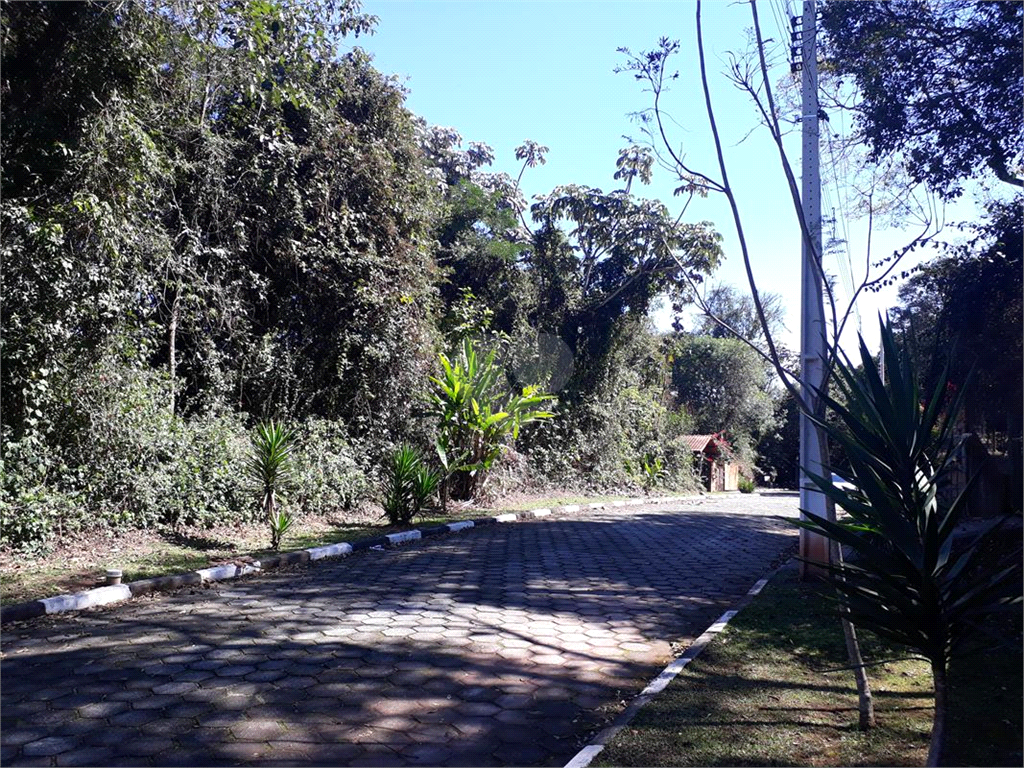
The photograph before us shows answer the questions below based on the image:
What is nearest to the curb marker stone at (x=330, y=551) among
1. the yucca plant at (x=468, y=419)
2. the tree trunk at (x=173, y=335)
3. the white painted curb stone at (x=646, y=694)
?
the tree trunk at (x=173, y=335)

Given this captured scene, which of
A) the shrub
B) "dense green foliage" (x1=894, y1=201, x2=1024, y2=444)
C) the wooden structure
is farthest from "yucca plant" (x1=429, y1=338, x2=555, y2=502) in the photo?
the wooden structure

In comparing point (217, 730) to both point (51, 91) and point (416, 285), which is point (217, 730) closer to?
point (51, 91)

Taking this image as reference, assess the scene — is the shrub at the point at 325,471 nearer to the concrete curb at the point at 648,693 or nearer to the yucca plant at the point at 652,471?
the concrete curb at the point at 648,693

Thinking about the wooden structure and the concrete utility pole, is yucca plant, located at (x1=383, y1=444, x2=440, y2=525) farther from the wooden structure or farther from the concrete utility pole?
the wooden structure

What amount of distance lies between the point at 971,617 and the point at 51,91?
430 inches

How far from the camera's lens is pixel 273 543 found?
10.7m

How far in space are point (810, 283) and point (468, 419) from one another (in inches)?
387

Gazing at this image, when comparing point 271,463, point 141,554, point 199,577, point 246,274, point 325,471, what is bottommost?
point 199,577

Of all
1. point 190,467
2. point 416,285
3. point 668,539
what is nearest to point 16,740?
point 190,467

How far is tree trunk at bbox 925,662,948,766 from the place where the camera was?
3424 mm

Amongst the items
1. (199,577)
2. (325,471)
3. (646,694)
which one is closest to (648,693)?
(646,694)

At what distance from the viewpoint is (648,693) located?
5.02 metres

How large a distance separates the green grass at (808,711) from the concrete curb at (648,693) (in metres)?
0.06

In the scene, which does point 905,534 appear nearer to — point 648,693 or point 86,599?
point 648,693
